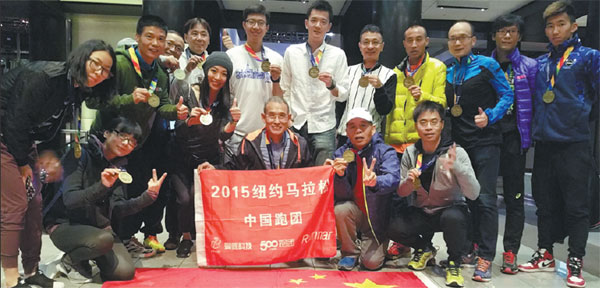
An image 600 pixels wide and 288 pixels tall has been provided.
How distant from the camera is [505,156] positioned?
3.91 metres

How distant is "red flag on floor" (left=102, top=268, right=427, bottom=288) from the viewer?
3.30 metres

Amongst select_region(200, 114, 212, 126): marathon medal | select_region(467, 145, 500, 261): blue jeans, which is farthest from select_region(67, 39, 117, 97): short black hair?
select_region(467, 145, 500, 261): blue jeans

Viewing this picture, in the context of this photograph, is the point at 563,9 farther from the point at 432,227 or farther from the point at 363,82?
the point at 432,227

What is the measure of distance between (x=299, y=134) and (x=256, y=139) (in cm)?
50

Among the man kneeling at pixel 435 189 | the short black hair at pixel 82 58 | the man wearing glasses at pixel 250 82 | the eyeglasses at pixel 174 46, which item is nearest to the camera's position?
the short black hair at pixel 82 58

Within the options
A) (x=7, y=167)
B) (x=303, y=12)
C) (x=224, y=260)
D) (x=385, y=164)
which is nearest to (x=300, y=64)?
(x=385, y=164)

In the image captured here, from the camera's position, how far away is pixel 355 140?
377 centimetres

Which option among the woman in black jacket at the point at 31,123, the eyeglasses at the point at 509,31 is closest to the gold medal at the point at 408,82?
the eyeglasses at the point at 509,31

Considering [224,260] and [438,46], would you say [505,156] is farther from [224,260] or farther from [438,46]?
[438,46]

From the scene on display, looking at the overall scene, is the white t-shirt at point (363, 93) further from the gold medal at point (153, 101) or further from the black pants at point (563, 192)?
the gold medal at point (153, 101)

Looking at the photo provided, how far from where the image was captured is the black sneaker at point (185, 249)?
160 inches

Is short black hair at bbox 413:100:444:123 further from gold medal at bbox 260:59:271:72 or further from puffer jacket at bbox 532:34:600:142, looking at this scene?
gold medal at bbox 260:59:271:72

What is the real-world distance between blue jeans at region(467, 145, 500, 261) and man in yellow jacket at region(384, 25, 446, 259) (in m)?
0.57

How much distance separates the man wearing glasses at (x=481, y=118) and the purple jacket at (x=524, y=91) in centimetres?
21
